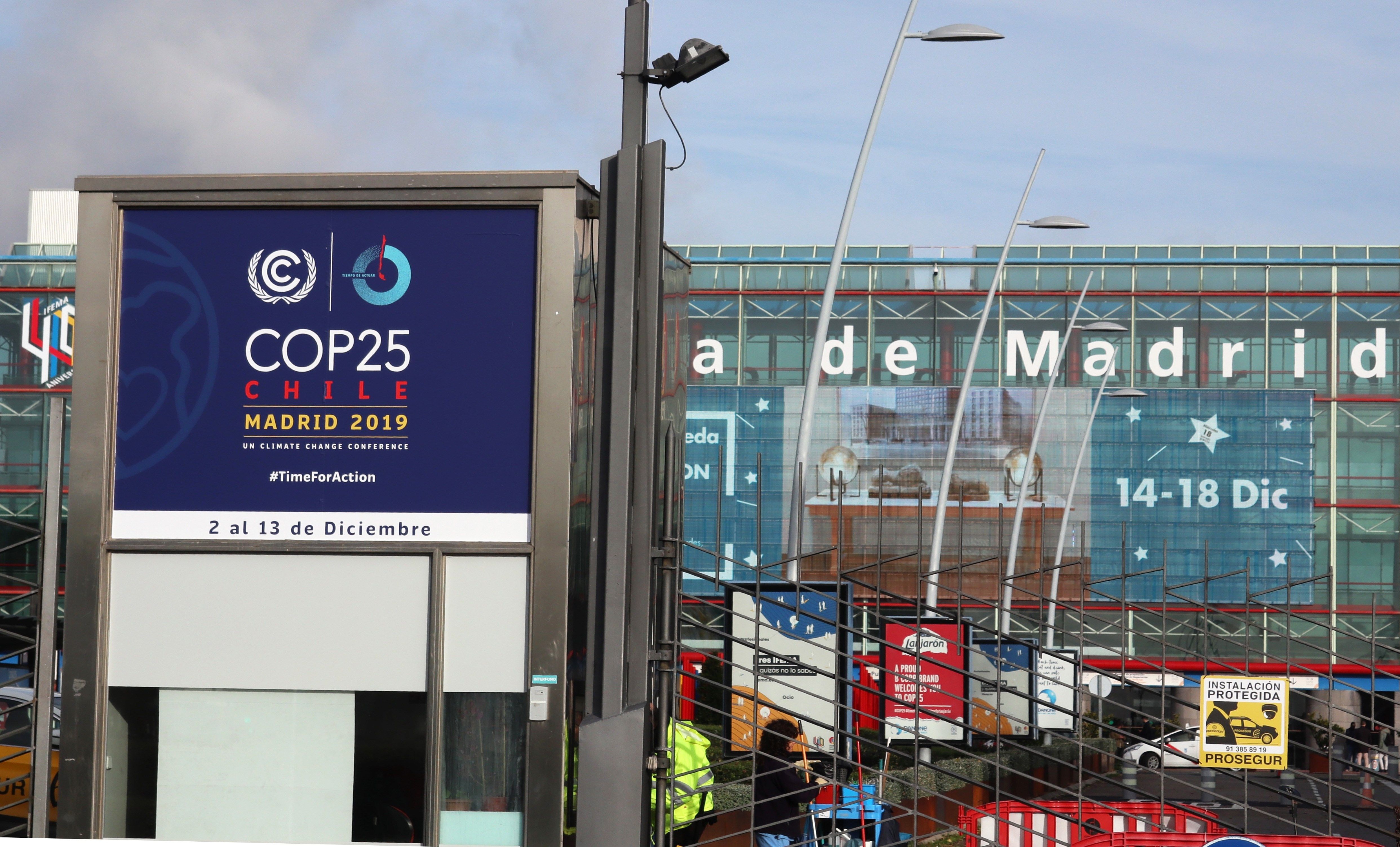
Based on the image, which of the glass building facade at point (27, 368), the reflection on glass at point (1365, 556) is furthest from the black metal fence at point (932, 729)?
the glass building facade at point (27, 368)

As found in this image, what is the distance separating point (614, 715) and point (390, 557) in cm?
140

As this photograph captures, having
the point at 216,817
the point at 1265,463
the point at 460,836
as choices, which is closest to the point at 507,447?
the point at 460,836

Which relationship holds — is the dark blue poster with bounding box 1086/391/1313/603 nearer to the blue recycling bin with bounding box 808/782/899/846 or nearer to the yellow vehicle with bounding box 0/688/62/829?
the blue recycling bin with bounding box 808/782/899/846

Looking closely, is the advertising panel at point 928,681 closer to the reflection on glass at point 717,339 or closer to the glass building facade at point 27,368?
the reflection on glass at point 717,339

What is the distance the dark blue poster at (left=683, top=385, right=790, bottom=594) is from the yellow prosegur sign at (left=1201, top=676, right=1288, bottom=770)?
159 ft

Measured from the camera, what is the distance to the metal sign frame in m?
6.90

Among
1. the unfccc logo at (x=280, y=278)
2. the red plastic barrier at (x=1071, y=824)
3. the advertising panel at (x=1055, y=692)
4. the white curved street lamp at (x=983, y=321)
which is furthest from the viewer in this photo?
the advertising panel at (x=1055, y=692)

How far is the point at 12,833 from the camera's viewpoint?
12.5 metres

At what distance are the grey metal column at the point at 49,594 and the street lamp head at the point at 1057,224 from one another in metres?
19.1

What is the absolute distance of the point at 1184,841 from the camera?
966 cm

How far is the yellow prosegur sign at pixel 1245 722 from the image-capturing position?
11742mm

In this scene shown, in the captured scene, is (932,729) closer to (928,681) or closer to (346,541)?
(928,681)

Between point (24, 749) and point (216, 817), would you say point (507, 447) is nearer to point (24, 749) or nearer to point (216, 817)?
point (216, 817)

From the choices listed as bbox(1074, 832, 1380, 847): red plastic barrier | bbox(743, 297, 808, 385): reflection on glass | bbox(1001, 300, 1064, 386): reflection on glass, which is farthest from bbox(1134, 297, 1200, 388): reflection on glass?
bbox(1074, 832, 1380, 847): red plastic barrier
